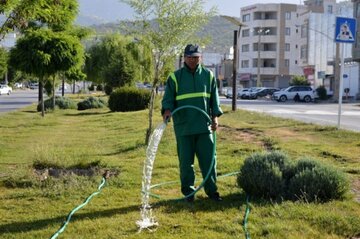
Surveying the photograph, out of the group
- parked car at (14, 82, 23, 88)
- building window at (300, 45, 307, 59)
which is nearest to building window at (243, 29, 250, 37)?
building window at (300, 45, 307, 59)

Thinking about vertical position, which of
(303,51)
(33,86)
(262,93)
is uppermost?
(303,51)

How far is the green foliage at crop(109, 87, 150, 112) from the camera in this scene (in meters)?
29.0

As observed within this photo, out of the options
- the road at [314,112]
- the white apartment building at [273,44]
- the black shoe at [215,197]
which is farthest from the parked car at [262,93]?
the black shoe at [215,197]

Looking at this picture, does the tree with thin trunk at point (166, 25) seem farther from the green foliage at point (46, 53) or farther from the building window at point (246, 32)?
the building window at point (246, 32)

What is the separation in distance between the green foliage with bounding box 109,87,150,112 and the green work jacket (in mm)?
22546

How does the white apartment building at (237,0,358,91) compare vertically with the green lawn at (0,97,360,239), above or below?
above

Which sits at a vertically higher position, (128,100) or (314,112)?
(128,100)

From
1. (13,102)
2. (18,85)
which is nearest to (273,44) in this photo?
(18,85)

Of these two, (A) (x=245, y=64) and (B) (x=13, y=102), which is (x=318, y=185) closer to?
(B) (x=13, y=102)

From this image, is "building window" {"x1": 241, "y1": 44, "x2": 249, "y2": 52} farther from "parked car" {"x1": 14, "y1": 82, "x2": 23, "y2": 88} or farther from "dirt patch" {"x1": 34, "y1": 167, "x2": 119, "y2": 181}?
"dirt patch" {"x1": 34, "y1": 167, "x2": 119, "y2": 181}

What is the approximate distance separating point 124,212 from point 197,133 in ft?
4.15

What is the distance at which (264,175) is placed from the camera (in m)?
6.41

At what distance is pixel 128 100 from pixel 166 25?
1650cm

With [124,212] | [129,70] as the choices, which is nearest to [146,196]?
[124,212]
